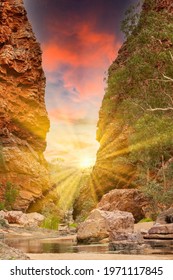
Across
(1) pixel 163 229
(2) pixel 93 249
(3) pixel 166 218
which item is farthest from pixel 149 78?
(2) pixel 93 249

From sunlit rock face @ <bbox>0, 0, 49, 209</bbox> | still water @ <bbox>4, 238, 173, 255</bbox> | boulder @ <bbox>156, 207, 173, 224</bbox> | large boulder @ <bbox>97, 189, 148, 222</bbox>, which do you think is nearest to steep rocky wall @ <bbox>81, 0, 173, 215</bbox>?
boulder @ <bbox>156, 207, 173, 224</bbox>

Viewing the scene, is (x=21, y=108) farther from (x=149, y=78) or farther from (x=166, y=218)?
(x=166, y=218)

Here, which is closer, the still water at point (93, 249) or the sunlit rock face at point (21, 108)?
the still water at point (93, 249)

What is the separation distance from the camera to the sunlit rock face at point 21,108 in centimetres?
6116

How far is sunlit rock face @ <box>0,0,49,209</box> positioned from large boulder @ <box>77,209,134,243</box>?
3782 centimetres

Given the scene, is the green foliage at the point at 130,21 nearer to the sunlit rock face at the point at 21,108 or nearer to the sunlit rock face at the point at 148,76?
the sunlit rock face at the point at 148,76

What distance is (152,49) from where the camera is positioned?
2227 centimetres

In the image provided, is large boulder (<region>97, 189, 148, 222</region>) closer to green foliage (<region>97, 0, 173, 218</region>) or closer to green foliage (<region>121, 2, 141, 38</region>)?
green foliage (<region>97, 0, 173, 218</region>)

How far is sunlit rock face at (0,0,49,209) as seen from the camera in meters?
61.2

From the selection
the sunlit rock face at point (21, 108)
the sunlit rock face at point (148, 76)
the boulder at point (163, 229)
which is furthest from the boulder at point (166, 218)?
the sunlit rock face at point (21, 108)

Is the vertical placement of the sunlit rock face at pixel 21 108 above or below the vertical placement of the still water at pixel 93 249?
above

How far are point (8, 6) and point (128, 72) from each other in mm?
48945

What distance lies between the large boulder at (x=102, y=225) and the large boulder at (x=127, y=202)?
17620mm
